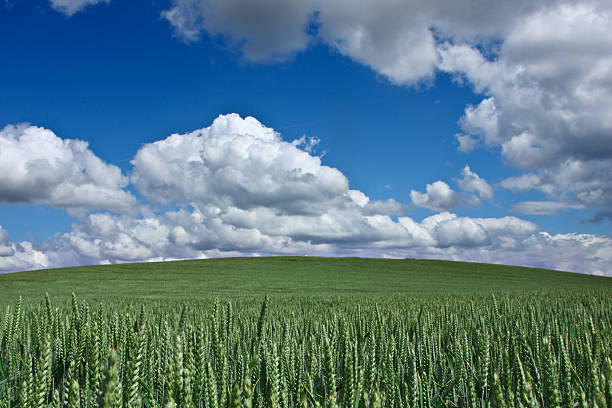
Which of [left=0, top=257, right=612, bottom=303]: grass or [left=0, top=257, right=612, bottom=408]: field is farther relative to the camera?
[left=0, top=257, right=612, bottom=303]: grass

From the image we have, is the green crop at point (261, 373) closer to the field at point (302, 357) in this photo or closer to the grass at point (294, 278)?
the field at point (302, 357)

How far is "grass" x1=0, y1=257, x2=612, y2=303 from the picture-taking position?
26156mm

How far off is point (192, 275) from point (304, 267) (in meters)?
11.5

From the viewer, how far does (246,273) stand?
35594 millimetres

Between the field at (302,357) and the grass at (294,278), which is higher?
the field at (302,357)

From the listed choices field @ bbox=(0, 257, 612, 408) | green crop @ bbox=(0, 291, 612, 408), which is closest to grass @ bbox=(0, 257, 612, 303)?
field @ bbox=(0, 257, 612, 408)

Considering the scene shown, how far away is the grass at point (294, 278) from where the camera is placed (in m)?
26.2

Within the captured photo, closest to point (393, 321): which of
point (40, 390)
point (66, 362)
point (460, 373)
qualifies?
point (460, 373)

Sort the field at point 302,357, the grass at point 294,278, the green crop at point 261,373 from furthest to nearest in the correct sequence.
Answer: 1. the grass at point 294,278
2. the field at point 302,357
3. the green crop at point 261,373

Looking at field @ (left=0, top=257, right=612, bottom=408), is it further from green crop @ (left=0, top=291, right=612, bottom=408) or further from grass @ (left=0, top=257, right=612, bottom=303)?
grass @ (left=0, top=257, right=612, bottom=303)

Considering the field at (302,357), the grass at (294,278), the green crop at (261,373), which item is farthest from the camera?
the grass at (294,278)

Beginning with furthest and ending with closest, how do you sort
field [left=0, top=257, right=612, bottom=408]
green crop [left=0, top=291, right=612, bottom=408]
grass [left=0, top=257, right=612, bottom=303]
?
1. grass [left=0, top=257, right=612, bottom=303]
2. field [left=0, top=257, right=612, bottom=408]
3. green crop [left=0, top=291, right=612, bottom=408]

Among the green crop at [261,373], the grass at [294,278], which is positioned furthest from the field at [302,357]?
the grass at [294,278]

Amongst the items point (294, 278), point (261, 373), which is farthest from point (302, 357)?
point (294, 278)
